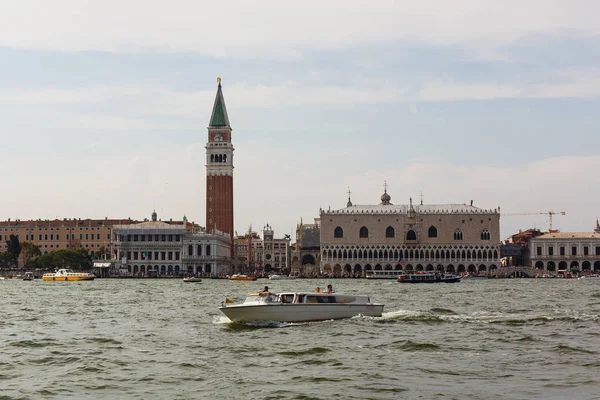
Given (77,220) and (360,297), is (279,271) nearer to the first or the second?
(77,220)

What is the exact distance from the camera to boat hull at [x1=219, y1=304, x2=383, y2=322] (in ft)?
113

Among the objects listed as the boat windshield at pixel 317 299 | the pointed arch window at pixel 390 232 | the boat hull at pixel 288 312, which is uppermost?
the pointed arch window at pixel 390 232

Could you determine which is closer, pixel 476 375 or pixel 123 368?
pixel 476 375

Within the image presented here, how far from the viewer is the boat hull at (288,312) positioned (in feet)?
113

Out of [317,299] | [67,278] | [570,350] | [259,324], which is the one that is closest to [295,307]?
[317,299]

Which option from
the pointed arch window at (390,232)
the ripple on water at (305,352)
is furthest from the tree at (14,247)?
the ripple on water at (305,352)

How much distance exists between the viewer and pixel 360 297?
122 ft

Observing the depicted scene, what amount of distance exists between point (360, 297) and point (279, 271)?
11983 cm

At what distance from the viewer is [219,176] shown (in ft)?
472

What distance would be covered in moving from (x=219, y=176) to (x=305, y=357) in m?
118

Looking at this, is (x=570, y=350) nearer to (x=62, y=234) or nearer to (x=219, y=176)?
(x=219, y=176)

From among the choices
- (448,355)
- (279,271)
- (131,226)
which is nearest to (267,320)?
(448,355)

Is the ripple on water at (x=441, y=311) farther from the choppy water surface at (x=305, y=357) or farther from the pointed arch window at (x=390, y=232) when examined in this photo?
the pointed arch window at (x=390, y=232)

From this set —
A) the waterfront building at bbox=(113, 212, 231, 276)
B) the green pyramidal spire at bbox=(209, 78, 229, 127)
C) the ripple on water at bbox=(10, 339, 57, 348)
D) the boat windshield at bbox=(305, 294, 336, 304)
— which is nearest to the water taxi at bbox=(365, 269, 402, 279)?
the waterfront building at bbox=(113, 212, 231, 276)
